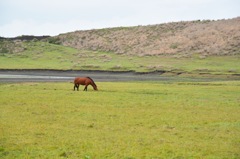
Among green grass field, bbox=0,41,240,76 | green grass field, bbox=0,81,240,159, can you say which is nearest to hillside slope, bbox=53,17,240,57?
green grass field, bbox=0,41,240,76

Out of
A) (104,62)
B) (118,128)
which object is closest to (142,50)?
(104,62)

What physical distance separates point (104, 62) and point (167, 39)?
90.1ft

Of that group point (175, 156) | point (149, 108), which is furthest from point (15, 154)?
point (149, 108)

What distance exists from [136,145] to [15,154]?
4.26 meters

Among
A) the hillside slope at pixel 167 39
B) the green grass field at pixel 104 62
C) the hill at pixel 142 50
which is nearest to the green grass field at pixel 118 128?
the hill at pixel 142 50

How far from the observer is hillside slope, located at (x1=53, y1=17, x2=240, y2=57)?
300ft

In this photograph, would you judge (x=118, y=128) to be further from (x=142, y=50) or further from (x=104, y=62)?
(x=142, y=50)

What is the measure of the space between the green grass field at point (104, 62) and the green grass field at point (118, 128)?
38300 millimetres

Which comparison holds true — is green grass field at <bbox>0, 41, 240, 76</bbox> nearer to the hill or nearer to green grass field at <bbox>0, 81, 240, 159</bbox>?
the hill

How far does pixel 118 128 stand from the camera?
1777 centimetres

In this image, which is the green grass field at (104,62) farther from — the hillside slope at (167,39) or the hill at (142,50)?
the hillside slope at (167,39)

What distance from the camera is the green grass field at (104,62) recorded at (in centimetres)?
6781

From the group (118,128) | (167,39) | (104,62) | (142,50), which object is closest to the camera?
(118,128)

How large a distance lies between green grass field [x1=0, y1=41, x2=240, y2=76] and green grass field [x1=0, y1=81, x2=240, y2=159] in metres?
38.3
